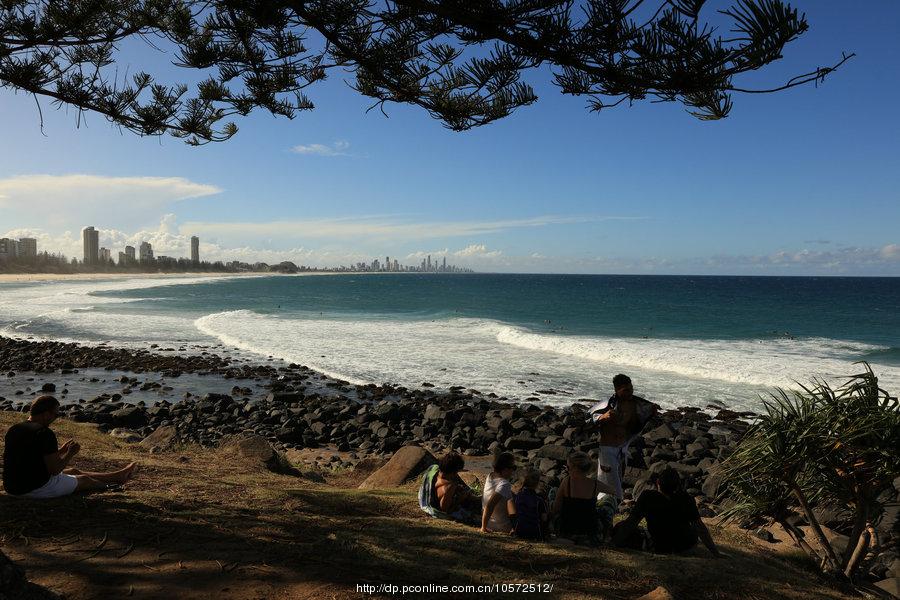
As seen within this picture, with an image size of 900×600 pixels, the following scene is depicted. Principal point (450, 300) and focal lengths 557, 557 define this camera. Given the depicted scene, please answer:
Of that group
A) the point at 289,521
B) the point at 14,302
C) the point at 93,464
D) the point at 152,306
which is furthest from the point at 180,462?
the point at 14,302

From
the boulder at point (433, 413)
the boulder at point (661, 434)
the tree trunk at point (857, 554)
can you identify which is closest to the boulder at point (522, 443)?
the boulder at point (433, 413)

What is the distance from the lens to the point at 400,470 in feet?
27.0

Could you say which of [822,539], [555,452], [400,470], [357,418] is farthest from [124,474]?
[357,418]

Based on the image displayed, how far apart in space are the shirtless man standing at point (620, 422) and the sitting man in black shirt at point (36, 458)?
520cm

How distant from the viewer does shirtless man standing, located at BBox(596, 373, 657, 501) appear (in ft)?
19.3

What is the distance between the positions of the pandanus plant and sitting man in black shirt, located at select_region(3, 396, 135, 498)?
6.48 m

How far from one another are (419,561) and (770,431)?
370 centimetres

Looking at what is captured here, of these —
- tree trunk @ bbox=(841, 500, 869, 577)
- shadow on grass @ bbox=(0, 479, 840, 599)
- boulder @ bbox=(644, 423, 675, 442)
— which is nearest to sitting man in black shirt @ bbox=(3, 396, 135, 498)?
shadow on grass @ bbox=(0, 479, 840, 599)

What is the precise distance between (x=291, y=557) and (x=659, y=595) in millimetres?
2708

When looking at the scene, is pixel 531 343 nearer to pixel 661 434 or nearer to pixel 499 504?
pixel 661 434

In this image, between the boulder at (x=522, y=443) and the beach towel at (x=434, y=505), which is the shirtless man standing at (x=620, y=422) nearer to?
the beach towel at (x=434, y=505)

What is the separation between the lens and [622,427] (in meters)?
5.91

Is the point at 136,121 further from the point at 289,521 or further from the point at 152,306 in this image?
the point at 152,306

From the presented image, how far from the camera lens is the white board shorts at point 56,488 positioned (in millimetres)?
5062
